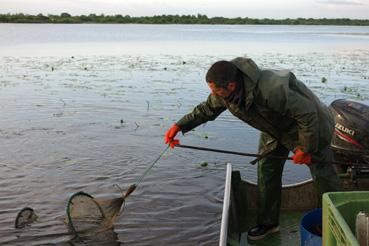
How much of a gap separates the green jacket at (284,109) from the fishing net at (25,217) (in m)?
2.94

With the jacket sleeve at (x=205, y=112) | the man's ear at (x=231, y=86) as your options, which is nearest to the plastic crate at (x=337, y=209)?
the man's ear at (x=231, y=86)

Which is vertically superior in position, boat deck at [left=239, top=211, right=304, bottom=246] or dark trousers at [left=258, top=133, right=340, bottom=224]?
dark trousers at [left=258, top=133, right=340, bottom=224]

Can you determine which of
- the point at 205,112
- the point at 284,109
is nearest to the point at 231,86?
the point at 284,109

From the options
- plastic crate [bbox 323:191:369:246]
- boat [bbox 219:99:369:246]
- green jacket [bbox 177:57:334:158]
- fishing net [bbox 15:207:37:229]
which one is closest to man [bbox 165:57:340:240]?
green jacket [bbox 177:57:334:158]

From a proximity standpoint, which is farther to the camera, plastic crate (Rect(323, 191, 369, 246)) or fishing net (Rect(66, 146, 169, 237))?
fishing net (Rect(66, 146, 169, 237))

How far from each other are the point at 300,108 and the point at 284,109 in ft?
0.41

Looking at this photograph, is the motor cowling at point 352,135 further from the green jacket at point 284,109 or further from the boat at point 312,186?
the green jacket at point 284,109

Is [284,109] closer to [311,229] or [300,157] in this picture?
[300,157]

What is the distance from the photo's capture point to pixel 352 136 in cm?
535

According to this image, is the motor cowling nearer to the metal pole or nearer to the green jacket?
the green jacket

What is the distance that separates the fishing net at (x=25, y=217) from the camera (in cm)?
575

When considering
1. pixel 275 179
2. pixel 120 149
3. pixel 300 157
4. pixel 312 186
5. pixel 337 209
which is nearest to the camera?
pixel 337 209

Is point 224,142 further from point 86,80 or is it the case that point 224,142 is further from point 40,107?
point 86,80

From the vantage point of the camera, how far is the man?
12.5 feet
